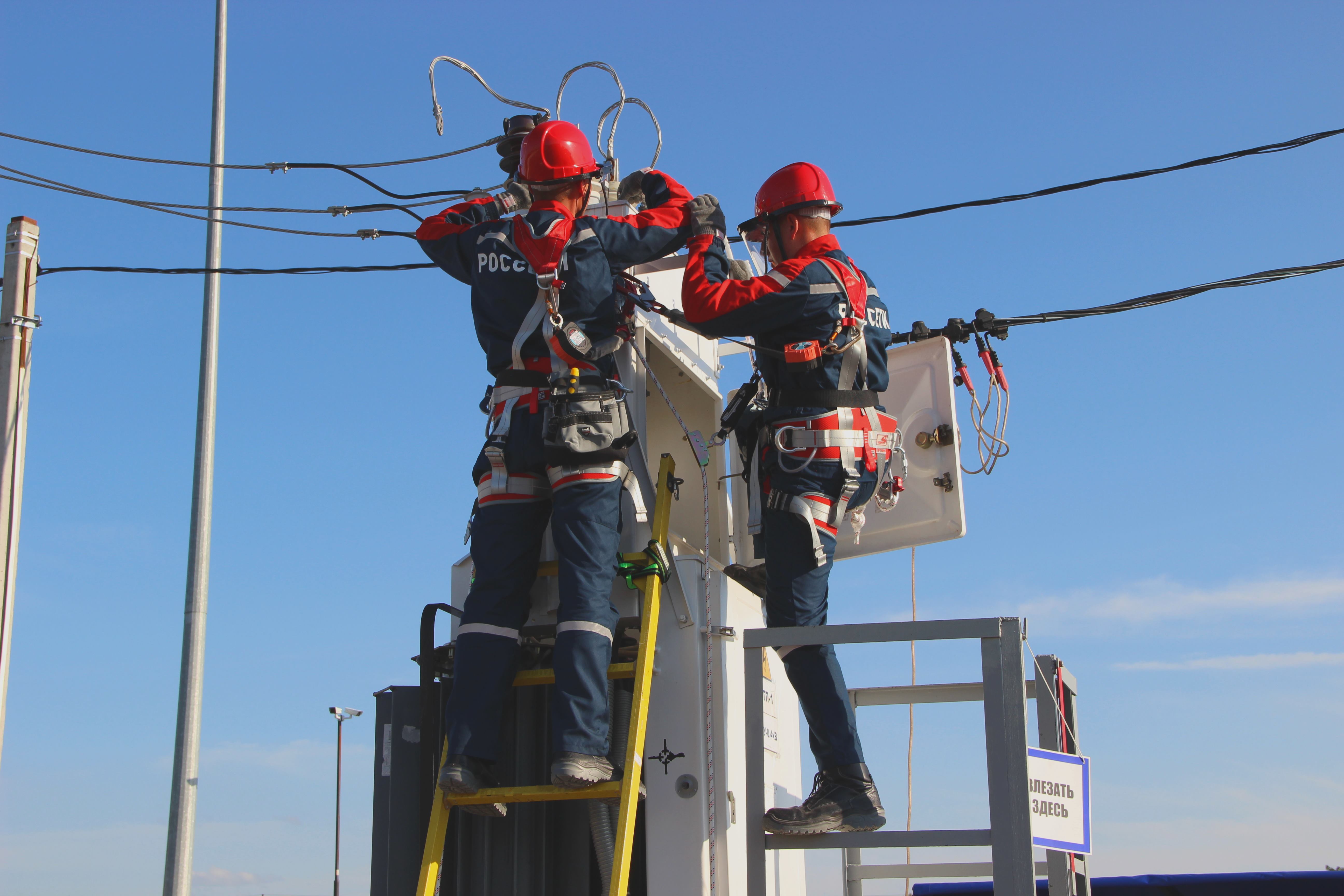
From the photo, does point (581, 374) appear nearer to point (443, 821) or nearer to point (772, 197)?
point (772, 197)

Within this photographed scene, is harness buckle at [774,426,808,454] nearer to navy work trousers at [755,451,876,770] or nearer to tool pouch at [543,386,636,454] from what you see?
navy work trousers at [755,451,876,770]

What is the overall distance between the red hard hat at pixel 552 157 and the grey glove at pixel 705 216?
500mm

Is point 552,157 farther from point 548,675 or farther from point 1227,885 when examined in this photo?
point 1227,885

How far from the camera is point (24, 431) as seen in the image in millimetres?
7562

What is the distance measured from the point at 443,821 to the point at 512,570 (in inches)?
41.0

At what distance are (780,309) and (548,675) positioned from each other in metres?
1.83

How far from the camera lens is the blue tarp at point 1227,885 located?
7.67m

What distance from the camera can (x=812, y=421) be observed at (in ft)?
17.7

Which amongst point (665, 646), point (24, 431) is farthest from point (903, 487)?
point (24, 431)

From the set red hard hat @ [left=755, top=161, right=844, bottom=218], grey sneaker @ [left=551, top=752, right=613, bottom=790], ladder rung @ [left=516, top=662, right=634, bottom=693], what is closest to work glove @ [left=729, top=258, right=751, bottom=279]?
red hard hat @ [left=755, top=161, right=844, bottom=218]

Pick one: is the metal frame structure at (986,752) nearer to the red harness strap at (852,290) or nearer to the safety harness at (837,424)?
the safety harness at (837,424)

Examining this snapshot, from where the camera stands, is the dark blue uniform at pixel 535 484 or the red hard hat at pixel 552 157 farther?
the red hard hat at pixel 552 157

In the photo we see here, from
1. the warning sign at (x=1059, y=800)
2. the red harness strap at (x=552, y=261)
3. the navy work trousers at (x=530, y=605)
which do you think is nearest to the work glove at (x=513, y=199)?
the red harness strap at (x=552, y=261)

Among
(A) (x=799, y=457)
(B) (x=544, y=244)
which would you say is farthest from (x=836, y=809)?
(B) (x=544, y=244)
